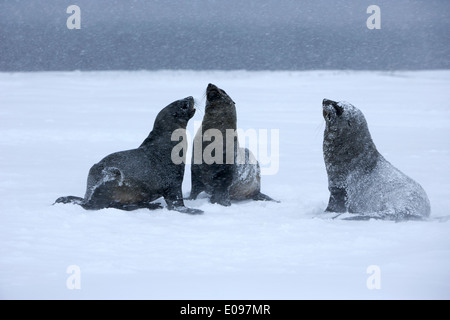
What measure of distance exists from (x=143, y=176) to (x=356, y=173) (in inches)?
79.9

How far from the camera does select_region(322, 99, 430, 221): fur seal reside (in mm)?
6109

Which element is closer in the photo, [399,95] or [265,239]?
[265,239]

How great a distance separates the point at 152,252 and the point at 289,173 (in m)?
4.03

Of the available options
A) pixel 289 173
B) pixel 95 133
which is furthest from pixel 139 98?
pixel 289 173

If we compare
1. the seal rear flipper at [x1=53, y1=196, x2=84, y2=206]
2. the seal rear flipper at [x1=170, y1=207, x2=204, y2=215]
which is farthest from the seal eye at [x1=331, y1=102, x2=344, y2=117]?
the seal rear flipper at [x1=53, y1=196, x2=84, y2=206]

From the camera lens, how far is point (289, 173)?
869cm

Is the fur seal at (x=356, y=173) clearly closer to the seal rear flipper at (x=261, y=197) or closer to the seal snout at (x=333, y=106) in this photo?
the seal snout at (x=333, y=106)

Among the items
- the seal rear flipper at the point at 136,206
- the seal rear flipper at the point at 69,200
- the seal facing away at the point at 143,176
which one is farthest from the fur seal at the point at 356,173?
the seal rear flipper at the point at 69,200

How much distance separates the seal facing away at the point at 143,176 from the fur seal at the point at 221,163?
29cm

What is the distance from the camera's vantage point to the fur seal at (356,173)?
6109 millimetres

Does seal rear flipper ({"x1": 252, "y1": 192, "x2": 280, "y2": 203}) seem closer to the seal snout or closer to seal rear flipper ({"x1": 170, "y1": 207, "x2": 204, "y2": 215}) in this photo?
seal rear flipper ({"x1": 170, "y1": 207, "x2": 204, "y2": 215})

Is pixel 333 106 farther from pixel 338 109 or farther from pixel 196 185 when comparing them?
pixel 196 185
